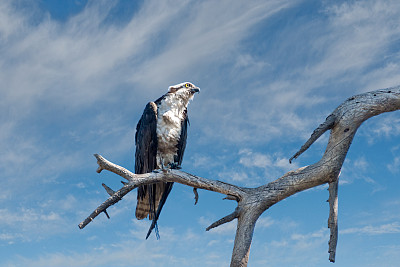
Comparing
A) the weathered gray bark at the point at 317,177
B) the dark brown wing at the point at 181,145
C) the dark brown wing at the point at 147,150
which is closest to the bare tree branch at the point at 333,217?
the weathered gray bark at the point at 317,177

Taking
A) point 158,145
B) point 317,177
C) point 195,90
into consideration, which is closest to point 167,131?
point 158,145

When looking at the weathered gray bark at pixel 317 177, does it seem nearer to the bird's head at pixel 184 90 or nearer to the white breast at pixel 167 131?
the white breast at pixel 167 131

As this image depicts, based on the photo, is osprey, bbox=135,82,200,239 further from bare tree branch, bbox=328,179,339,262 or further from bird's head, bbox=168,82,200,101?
bare tree branch, bbox=328,179,339,262

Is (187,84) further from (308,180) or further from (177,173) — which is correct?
(308,180)

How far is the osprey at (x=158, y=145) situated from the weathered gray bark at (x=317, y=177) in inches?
45.7

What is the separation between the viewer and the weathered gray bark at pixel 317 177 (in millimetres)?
5734

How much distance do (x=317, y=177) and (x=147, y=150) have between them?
3.02 meters

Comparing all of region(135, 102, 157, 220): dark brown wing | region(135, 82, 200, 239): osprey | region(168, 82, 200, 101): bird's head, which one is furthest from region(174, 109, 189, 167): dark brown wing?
region(168, 82, 200, 101): bird's head

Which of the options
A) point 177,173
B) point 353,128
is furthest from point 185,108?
point 353,128

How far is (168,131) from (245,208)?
7.47 feet

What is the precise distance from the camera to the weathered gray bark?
5.73 metres

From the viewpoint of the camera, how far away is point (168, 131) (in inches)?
290

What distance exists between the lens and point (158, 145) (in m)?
7.35

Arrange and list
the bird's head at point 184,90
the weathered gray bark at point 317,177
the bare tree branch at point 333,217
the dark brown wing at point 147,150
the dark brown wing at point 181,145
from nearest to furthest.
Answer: the bare tree branch at point 333,217
the weathered gray bark at point 317,177
the dark brown wing at point 147,150
the dark brown wing at point 181,145
the bird's head at point 184,90
